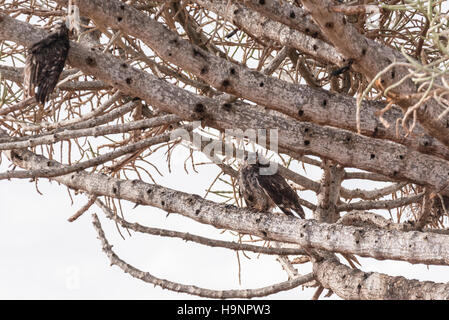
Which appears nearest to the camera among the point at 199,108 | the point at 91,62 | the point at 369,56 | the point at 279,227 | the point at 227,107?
the point at 369,56

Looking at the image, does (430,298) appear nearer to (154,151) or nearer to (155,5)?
(154,151)

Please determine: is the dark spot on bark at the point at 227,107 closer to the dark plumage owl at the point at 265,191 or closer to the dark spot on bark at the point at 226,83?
the dark spot on bark at the point at 226,83

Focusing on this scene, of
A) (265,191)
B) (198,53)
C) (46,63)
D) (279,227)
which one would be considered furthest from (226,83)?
(265,191)

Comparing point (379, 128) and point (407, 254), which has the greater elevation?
point (379, 128)

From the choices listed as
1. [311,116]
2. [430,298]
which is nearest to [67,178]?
[311,116]

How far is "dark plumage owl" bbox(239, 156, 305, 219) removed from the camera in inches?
202

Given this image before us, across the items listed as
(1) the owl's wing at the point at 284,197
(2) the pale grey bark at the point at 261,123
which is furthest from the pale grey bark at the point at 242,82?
(1) the owl's wing at the point at 284,197

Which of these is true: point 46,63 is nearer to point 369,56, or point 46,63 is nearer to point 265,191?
point 369,56

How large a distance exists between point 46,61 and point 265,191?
7.26 feet

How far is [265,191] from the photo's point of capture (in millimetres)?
5195

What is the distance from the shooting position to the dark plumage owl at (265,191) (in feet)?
16.9

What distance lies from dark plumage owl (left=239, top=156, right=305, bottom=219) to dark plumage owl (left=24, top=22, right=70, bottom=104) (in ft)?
6.85
